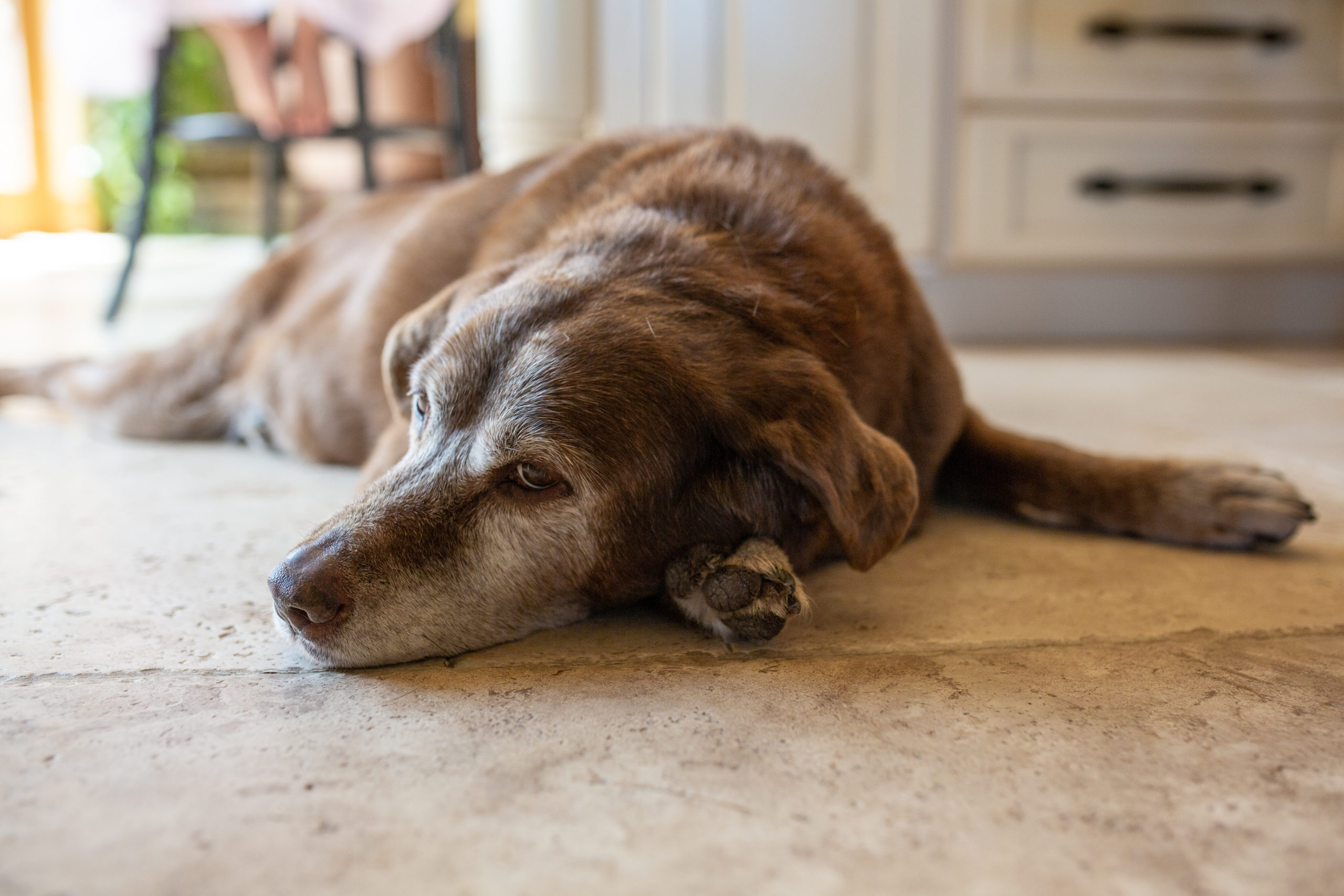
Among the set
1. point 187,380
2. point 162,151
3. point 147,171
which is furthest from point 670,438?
point 162,151

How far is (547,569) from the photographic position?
1414 millimetres

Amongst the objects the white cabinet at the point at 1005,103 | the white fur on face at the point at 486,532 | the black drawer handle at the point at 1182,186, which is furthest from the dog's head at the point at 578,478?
the black drawer handle at the point at 1182,186

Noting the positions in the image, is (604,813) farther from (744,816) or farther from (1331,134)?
(1331,134)

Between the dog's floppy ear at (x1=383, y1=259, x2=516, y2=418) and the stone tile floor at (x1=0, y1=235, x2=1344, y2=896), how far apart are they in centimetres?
36

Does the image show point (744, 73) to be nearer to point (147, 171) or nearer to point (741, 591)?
point (147, 171)

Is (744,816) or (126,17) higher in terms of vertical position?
(126,17)

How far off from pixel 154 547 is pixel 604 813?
1162 millimetres

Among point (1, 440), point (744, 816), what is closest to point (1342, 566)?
point (744, 816)

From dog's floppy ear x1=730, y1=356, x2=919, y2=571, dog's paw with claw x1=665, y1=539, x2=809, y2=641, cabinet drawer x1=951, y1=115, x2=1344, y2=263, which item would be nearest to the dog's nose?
dog's paw with claw x1=665, y1=539, x2=809, y2=641

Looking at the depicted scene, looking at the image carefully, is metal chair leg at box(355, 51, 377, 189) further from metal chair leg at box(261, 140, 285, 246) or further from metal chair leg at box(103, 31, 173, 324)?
metal chair leg at box(261, 140, 285, 246)

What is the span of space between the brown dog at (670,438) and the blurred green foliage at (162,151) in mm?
9992

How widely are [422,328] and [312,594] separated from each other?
1.90 feet

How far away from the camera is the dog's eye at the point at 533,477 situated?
4.55ft

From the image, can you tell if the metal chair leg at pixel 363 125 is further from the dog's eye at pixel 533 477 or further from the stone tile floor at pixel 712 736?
the dog's eye at pixel 533 477
